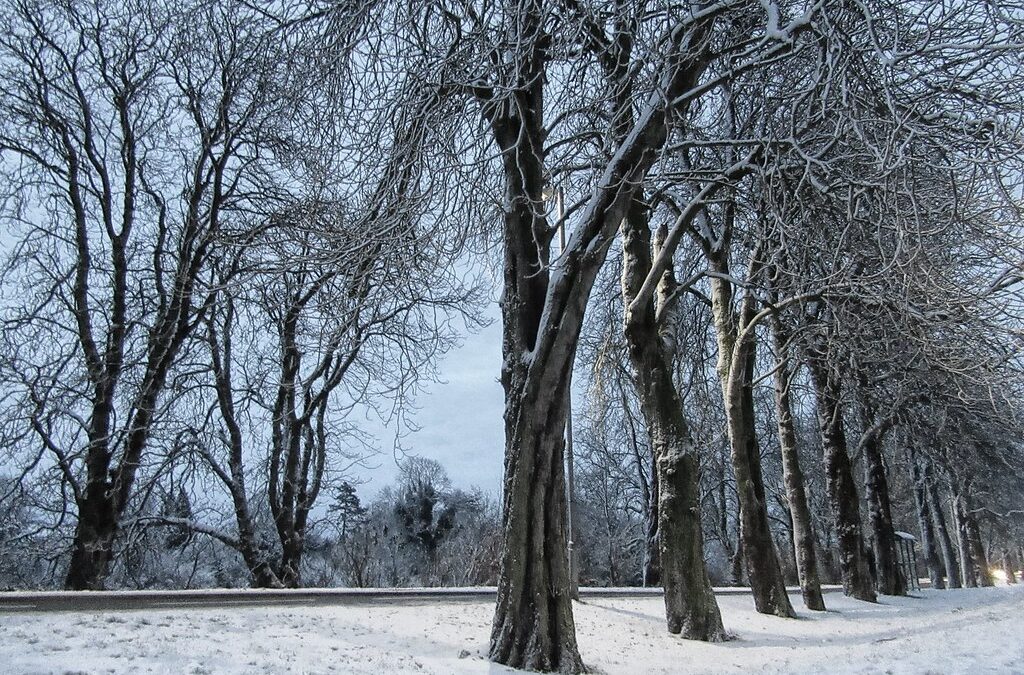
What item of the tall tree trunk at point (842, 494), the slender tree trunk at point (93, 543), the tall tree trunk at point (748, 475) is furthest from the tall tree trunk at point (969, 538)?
the slender tree trunk at point (93, 543)

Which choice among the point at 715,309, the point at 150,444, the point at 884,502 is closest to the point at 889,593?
the point at 884,502

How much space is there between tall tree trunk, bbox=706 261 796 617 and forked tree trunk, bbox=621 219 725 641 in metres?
2.08

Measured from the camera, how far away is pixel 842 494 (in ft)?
58.0

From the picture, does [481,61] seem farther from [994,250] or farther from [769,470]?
[769,470]

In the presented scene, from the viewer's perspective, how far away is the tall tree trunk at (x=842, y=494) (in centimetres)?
1733

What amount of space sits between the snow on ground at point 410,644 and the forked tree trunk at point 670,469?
47 cm

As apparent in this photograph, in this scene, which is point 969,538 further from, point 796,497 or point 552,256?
point 552,256

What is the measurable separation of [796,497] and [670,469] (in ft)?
18.0

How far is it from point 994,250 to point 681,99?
3757 mm

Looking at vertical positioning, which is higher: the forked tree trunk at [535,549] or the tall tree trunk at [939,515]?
the tall tree trunk at [939,515]

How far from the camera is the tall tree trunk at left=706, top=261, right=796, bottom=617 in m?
13.0

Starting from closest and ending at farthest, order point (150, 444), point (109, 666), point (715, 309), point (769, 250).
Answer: point (109, 666) < point (769, 250) < point (715, 309) < point (150, 444)

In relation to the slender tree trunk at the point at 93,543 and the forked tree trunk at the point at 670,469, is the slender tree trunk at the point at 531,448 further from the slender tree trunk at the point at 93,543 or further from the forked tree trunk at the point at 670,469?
the slender tree trunk at the point at 93,543

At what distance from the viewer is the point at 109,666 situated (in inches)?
231
